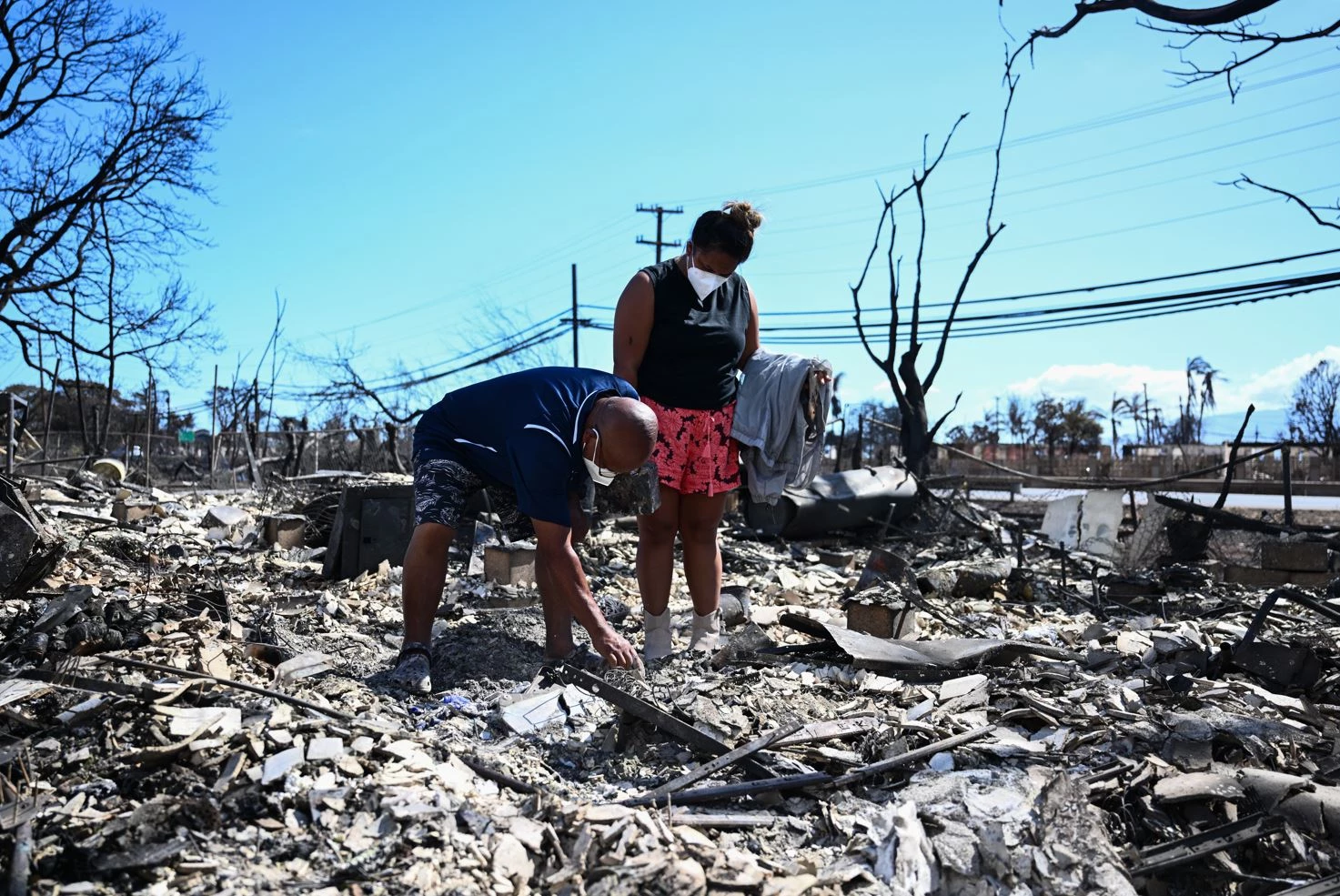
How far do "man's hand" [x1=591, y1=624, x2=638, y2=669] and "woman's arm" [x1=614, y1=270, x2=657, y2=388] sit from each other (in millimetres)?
1065

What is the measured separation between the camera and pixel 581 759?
2.76m

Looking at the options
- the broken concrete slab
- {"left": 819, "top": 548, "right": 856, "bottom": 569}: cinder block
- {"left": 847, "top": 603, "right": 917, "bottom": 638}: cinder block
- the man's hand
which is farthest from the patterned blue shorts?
the broken concrete slab

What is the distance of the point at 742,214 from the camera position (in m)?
3.86

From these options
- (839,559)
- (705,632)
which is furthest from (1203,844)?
(839,559)

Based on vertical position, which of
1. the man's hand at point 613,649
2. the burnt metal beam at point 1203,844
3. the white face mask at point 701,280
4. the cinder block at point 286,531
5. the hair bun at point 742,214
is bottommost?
the burnt metal beam at point 1203,844

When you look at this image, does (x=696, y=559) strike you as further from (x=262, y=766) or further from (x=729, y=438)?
(x=262, y=766)

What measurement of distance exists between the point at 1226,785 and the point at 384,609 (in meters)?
3.86

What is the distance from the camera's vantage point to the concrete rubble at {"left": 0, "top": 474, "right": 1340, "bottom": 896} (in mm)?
2090

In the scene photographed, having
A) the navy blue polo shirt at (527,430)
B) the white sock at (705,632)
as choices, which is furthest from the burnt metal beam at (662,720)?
the white sock at (705,632)

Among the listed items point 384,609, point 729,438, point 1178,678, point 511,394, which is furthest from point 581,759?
point 384,609

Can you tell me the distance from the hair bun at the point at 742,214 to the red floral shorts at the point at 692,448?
2.48 ft

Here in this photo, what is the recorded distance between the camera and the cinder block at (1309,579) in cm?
660

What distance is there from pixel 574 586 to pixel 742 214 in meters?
1.71

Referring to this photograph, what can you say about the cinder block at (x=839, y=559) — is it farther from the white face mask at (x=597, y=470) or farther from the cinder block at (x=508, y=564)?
the white face mask at (x=597, y=470)
